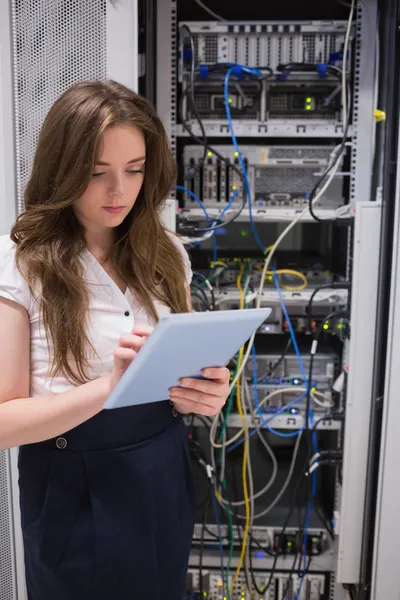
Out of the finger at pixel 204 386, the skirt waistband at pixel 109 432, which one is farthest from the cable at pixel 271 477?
the finger at pixel 204 386

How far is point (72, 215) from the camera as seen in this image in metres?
1.05

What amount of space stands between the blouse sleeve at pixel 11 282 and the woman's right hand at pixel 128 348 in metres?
0.23

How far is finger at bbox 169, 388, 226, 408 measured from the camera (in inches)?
35.9

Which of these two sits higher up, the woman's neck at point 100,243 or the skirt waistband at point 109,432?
the woman's neck at point 100,243

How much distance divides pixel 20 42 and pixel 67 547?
1212 millimetres

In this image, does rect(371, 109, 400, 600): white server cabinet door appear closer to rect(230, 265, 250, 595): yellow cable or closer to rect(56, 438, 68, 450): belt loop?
rect(230, 265, 250, 595): yellow cable

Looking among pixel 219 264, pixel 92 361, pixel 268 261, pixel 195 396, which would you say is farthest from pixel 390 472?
pixel 92 361

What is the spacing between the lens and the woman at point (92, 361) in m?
0.92

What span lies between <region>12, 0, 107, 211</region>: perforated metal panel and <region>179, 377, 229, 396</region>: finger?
2.88 feet

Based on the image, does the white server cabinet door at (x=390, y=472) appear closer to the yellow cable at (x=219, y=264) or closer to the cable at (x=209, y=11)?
the yellow cable at (x=219, y=264)

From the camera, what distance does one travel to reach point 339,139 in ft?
6.57

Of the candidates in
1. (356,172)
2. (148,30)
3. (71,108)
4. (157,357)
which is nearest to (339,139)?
(356,172)

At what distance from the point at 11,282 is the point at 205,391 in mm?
398

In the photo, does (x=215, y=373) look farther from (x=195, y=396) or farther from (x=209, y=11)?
(x=209, y=11)
